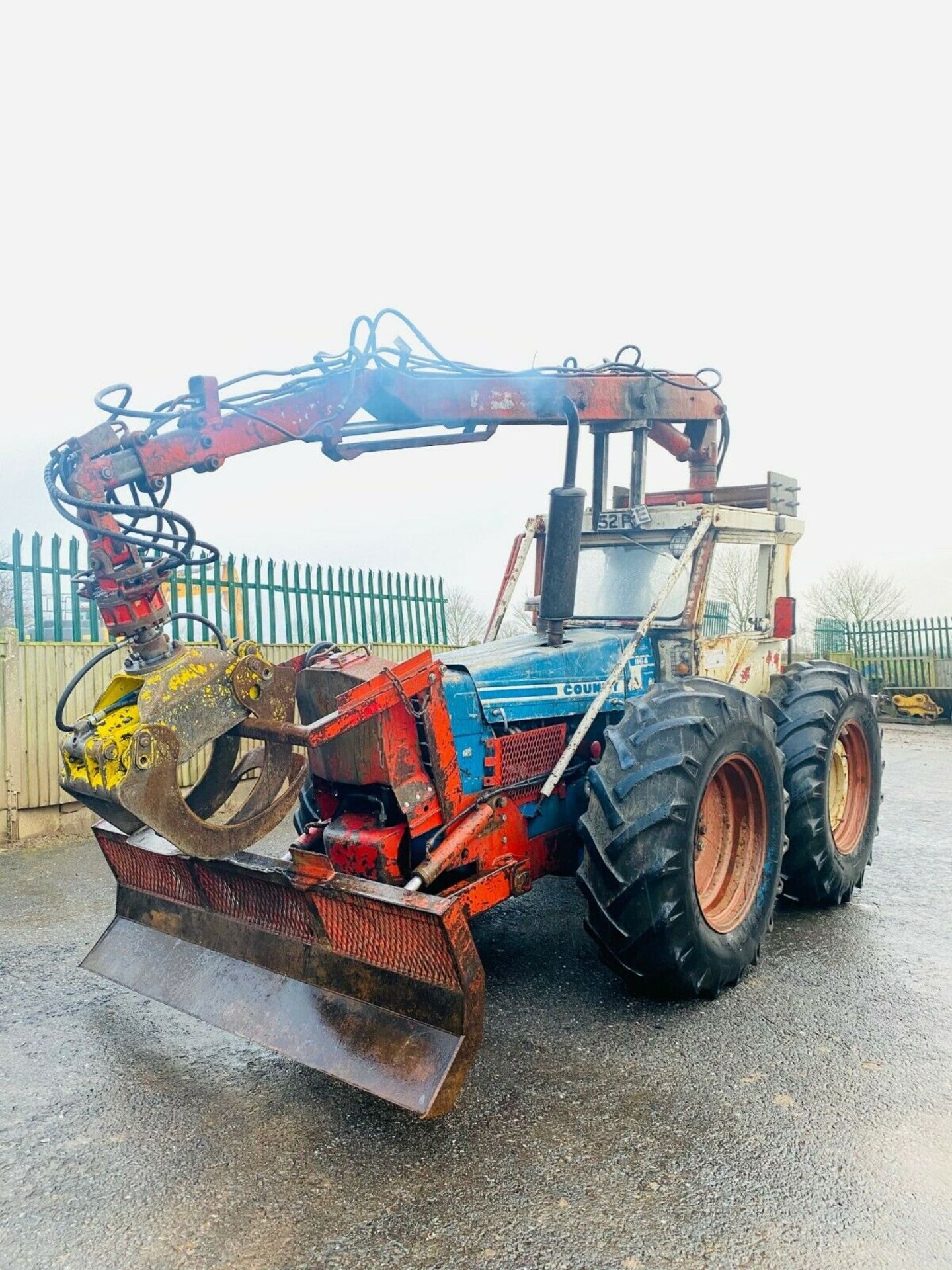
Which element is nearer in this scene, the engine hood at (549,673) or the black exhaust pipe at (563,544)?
the black exhaust pipe at (563,544)

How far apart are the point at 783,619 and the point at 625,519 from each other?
4.44 feet

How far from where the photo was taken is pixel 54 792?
323 inches

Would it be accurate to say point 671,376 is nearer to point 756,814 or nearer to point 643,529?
point 643,529

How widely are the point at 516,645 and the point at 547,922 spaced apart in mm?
1702

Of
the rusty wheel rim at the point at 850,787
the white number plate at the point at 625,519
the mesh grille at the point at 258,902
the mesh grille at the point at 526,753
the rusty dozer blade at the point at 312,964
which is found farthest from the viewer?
the rusty wheel rim at the point at 850,787

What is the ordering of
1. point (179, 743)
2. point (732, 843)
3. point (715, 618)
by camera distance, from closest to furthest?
point (179, 743) < point (732, 843) < point (715, 618)

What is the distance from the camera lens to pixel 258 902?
12.9ft

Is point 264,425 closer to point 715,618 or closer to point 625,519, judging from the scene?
point 625,519

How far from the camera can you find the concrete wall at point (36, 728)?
7.87m

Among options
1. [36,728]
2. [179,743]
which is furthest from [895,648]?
[179,743]

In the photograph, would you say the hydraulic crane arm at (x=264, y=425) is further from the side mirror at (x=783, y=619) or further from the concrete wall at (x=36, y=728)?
the concrete wall at (x=36, y=728)

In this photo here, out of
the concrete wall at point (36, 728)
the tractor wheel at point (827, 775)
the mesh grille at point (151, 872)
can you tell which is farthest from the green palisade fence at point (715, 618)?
the concrete wall at point (36, 728)

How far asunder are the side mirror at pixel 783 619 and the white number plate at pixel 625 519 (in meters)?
1.22

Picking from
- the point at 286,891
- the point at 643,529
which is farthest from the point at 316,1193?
the point at 643,529
